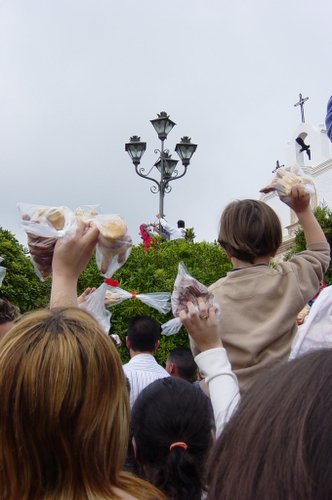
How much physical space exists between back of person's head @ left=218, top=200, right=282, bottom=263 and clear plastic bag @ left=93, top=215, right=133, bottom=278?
1.62ft

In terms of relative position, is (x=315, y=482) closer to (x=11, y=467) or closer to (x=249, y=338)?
(x=11, y=467)

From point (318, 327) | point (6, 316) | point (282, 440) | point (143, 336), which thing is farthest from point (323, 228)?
point (282, 440)

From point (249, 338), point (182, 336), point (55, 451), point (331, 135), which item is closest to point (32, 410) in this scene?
point (55, 451)

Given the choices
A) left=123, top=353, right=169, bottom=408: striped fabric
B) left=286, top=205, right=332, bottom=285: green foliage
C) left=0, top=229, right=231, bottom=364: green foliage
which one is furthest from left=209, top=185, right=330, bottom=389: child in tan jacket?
left=286, top=205, right=332, bottom=285: green foliage

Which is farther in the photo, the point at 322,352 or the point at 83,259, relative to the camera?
the point at 83,259

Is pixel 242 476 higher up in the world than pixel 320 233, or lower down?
lower down

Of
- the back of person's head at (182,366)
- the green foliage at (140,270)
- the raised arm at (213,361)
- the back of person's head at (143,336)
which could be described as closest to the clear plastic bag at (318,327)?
the raised arm at (213,361)

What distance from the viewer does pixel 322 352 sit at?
0.99 m

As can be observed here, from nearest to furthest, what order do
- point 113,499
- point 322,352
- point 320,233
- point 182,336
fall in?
1. point 322,352
2. point 113,499
3. point 320,233
4. point 182,336

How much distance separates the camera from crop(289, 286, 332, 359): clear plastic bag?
246cm

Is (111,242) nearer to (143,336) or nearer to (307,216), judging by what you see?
(307,216)

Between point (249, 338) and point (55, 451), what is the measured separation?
1.25m

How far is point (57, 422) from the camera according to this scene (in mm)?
1613

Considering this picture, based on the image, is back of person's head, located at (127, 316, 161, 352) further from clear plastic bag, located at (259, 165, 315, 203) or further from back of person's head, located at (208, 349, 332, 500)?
back of person's head, located at (208, 349, 332, 500)
